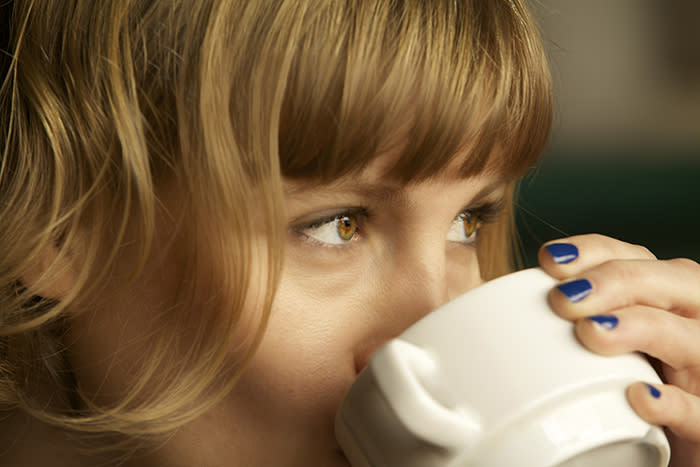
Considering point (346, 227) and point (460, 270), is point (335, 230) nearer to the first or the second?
point (346, 227)

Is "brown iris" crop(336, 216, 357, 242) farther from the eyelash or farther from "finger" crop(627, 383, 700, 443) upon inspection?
"finger" crop(627, 383, 700, 443)

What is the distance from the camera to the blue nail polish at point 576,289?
1.86 feet

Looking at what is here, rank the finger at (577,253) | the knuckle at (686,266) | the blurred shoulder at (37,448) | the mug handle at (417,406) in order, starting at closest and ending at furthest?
the mug handle at (417,406)
the finger at (577,253)
the knuckle at (686,266)
the blurred shoulder at (37,448)

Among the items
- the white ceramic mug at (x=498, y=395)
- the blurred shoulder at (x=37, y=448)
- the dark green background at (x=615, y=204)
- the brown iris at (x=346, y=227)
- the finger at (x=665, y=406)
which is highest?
the brown iris at (x=346, y=227)

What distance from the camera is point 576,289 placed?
579 millimetres

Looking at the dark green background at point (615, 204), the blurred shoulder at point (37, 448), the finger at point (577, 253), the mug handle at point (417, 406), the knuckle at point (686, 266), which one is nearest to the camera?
the mug handle at point (417, 406)

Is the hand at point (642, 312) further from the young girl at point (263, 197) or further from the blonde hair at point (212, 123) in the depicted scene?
the blonde hair at point (212, 123)

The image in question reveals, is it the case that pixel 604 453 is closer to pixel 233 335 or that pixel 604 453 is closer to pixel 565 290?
pixel 565 290

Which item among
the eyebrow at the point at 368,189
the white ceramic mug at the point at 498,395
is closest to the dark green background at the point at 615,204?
the eyebrow at the point at 368,189

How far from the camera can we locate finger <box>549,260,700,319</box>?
57cm

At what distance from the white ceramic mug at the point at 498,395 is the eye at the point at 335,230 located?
0.19 metres

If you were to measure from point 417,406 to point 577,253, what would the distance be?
0.23 meters

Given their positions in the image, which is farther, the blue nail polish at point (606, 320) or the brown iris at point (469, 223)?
the brown iris at point (469, 223)

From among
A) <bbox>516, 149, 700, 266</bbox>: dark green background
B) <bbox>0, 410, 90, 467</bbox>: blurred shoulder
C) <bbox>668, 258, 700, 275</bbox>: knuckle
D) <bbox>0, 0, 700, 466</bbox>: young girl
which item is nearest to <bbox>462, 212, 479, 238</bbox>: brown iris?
<bbox>0, 0, 700, 466</bbox>: young girl
